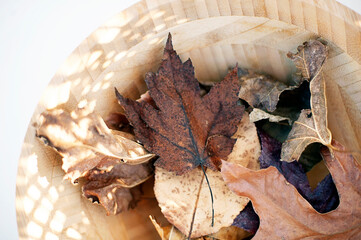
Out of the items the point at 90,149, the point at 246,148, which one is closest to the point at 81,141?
the point at 90,149

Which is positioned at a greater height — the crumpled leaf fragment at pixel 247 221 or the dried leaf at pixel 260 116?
the dried leaf at pixel 260 116

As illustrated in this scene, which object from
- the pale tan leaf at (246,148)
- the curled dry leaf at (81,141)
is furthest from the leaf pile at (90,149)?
the pale tan leaf at (246,148)

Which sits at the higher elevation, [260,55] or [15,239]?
[260,55]

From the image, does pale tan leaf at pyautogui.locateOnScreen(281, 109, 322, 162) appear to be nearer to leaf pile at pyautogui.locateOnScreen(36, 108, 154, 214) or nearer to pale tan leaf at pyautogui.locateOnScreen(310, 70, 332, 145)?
pale tan leaf at pyautogui.locateOnScreen(310, 70, 332, 145)

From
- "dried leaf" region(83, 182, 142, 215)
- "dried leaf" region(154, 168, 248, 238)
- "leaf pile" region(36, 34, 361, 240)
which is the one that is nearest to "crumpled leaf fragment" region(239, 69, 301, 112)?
"leaf pile" region(36, 34, 361, 240)

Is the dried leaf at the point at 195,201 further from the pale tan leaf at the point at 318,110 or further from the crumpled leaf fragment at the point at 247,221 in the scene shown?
the pale tan leaf at the point at 318,110

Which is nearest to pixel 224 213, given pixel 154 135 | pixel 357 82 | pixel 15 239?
pixel 154 135

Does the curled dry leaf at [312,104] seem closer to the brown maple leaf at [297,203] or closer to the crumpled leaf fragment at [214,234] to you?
the brown maple leaf at [297,203]

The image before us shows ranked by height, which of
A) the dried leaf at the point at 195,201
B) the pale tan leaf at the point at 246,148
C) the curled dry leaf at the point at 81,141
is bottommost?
the dried leaf at the point at 195,201

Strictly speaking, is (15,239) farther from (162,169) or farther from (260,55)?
(260,55)

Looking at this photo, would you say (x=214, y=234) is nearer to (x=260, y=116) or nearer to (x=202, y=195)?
(x=202, y=195)
